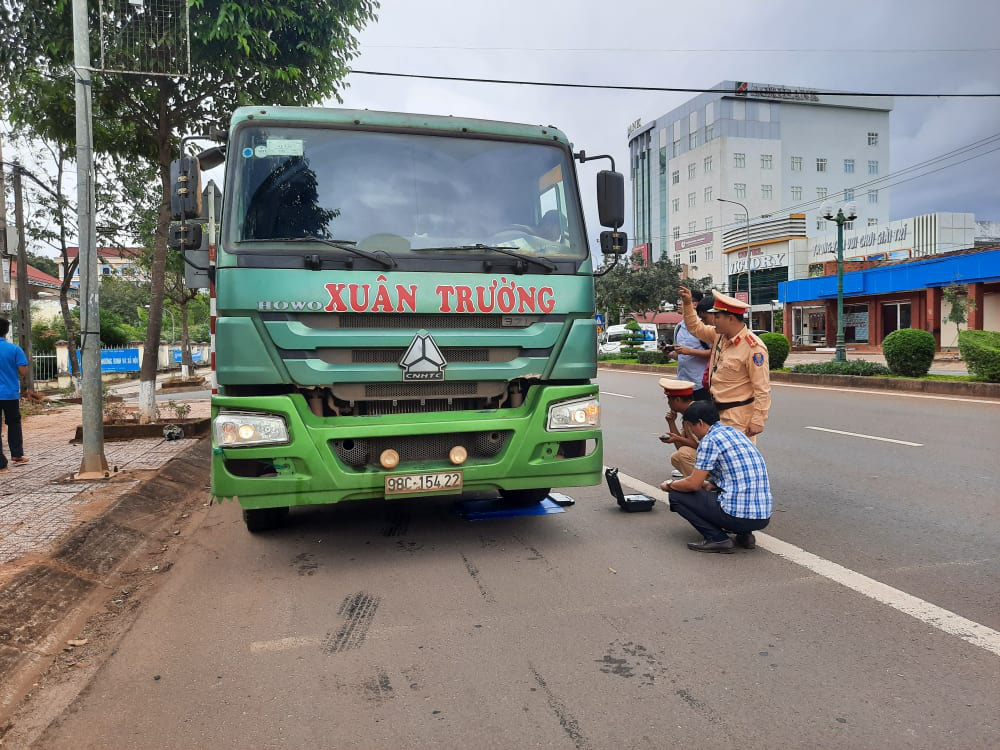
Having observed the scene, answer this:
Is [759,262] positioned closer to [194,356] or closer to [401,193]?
[194,356]

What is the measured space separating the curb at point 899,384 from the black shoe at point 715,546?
41.2ft

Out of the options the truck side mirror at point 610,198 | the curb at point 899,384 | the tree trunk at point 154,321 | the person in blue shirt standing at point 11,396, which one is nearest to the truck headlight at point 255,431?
the truck side mirror at point 610,198

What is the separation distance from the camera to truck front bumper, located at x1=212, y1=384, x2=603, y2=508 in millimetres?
4574

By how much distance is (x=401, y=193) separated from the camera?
5066mm

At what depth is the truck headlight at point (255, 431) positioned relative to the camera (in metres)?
4.56

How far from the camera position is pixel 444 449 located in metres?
4.86

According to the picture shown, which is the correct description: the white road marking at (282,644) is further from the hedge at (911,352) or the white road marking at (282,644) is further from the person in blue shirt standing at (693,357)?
the hedge at (911,352)

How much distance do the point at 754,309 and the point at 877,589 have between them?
54.0 meters

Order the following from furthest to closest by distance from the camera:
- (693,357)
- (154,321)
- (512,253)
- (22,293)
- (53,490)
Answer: (22,293), (154,321), (693,357), (53,490), (512,253)

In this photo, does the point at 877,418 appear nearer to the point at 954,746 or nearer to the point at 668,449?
the point at 668,449

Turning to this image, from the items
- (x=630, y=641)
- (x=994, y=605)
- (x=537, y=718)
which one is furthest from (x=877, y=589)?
(x=537, y=718)

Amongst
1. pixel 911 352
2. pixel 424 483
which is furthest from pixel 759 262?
pixel 424 483

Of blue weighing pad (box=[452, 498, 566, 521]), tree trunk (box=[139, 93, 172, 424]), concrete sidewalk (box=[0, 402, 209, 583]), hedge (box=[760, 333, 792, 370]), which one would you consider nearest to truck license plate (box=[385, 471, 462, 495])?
blue weighing pad (box=[452, 498, 566, 521])

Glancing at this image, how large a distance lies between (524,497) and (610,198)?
2.33 metres
